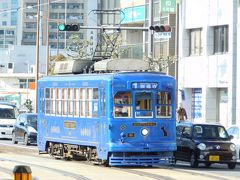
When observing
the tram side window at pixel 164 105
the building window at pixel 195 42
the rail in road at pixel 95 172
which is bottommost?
the rail in road at pixel 95 172

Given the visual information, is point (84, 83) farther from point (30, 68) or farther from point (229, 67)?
point (30, 68)

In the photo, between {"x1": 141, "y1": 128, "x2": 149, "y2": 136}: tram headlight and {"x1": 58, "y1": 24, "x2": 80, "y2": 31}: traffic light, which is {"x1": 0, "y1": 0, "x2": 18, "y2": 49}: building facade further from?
{"x1": 141, "y1": 128, "x2": 149, "y2": 136}: tram headlight

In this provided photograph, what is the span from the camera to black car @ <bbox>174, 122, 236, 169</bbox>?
2931cm

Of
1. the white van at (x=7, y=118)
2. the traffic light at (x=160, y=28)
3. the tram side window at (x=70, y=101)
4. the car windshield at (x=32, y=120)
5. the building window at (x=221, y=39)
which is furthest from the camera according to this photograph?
the building window at (x=221, y=39)

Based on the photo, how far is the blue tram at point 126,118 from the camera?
27.7 m

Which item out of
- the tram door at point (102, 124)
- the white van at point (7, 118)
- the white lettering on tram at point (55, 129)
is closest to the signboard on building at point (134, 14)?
the white van at point (7, 118)

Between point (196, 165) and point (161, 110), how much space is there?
245 cm

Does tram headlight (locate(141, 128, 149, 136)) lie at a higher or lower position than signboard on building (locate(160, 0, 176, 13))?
lower

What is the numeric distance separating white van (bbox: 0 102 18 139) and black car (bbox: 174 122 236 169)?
20.3m

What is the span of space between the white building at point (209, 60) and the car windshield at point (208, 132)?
21.6m

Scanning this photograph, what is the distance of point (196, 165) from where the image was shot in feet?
97.4

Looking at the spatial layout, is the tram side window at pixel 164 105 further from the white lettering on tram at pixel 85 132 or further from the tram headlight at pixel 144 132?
the white lettering on tram at pixel 85 132

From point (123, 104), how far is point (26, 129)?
17.5 m

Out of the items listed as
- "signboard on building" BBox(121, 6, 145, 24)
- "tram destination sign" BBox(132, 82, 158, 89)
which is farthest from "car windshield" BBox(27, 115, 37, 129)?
"signboard on building" BBox(121, 6, 145, 24)
